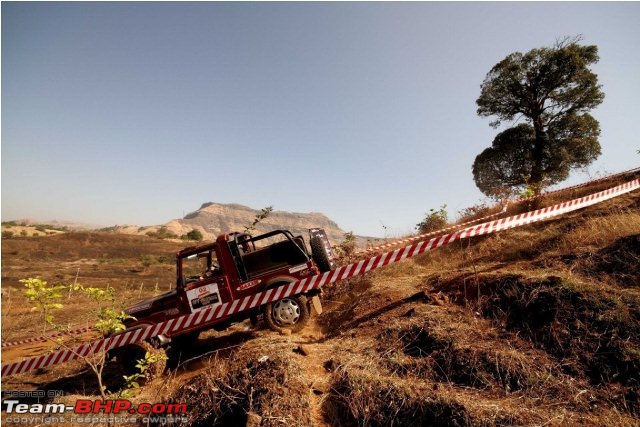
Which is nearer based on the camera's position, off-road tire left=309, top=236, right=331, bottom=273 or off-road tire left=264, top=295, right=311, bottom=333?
off-road tire left=264, top=295, right=311, bottom=333

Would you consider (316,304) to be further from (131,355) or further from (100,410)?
(100,410)

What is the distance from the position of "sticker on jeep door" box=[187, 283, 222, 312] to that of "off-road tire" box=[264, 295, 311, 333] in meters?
1.19

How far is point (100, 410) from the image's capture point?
4.18 m

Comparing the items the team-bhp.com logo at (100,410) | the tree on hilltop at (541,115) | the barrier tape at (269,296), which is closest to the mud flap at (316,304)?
the barrier tape at (269,296)

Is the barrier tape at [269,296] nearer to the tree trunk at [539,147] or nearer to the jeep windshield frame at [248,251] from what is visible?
the jeep windshield frame at [248,251]

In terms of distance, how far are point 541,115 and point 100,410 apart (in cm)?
2478

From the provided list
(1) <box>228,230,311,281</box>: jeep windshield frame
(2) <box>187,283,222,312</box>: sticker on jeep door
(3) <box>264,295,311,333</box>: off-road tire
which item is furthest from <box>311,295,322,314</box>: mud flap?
(2) <box>187,283,222,312</box>: sticker on jeep door

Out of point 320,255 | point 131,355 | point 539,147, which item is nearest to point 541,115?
point 539,147

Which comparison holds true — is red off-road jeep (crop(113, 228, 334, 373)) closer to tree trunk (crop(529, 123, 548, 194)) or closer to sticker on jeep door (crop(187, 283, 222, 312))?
sticker on jeep door (crop(187, 283, 222, 312))

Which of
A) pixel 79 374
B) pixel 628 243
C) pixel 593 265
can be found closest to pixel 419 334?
pixel 593 265

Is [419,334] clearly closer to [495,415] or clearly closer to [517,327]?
[517,327]

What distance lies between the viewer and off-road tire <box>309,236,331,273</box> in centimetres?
734

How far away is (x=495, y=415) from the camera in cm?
284

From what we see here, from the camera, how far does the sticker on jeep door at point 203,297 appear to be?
691cm
